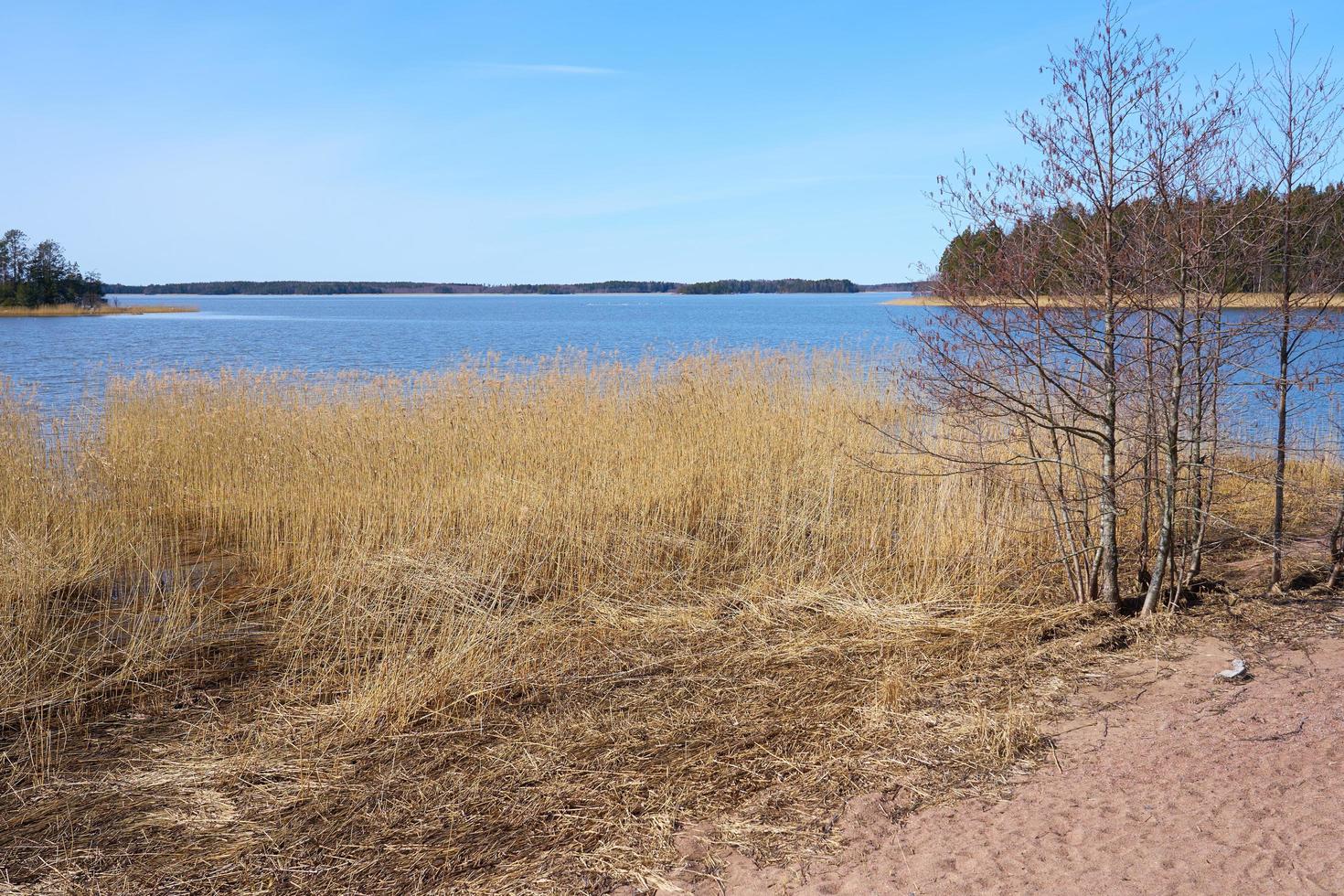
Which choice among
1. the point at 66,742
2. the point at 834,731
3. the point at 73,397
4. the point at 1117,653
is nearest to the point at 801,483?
the point at 1117,653

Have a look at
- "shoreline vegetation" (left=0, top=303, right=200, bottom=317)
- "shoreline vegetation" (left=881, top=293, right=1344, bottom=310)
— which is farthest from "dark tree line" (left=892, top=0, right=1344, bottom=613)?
"shoreline vegetation" (left=0, top=303, right=200, bottom=317)

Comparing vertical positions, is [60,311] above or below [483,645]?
above

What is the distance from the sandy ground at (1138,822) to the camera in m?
2.75

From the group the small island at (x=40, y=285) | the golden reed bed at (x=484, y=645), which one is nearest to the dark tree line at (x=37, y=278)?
the small island at (x=40, y=285)

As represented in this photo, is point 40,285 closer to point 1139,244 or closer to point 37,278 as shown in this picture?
point 37,278

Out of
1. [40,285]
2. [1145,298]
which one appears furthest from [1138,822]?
[40,285]

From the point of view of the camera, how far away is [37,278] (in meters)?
62.3

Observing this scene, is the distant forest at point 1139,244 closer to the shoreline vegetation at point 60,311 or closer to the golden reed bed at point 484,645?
the golden reed bed at point 484,645

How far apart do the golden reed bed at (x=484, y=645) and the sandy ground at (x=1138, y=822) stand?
20cm

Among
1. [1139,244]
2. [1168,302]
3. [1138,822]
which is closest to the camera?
[1138,822]

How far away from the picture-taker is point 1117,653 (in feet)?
15.2

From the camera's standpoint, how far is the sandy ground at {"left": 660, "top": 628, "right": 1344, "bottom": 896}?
275 centimetres

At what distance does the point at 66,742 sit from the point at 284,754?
3.33 feet

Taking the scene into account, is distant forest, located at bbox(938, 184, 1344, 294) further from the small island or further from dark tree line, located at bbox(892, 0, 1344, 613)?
the small island
